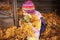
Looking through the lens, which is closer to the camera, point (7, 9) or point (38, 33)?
point (38, 33)

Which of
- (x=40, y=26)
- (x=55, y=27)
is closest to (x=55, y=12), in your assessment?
(x=55, y=27)

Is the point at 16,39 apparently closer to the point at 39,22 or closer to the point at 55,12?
the point at 39,22

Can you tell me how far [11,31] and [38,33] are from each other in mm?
285

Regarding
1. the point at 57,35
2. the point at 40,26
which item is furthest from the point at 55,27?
the point at 40,26

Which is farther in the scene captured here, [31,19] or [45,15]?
[45,15]

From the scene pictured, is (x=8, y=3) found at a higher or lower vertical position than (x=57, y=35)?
higher

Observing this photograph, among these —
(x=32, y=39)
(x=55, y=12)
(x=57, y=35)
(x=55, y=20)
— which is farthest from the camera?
(x=55, y=12)

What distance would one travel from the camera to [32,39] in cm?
215

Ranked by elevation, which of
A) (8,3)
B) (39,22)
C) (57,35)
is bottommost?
(57,35)

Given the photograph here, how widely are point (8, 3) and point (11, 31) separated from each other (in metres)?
0.36

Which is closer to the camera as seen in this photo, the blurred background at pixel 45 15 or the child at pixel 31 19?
the child at pixel 31 19

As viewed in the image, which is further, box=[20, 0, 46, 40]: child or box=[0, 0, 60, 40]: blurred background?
box=[0, 0, 60, 40]: blurred background

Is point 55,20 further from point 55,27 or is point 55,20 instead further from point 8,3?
point 8,3

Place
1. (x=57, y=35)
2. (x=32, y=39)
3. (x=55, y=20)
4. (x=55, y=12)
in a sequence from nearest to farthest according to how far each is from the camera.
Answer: (x=32, y=39) → (x=57, y=35) → (x=55, y=20) → (x=55, y=12)
